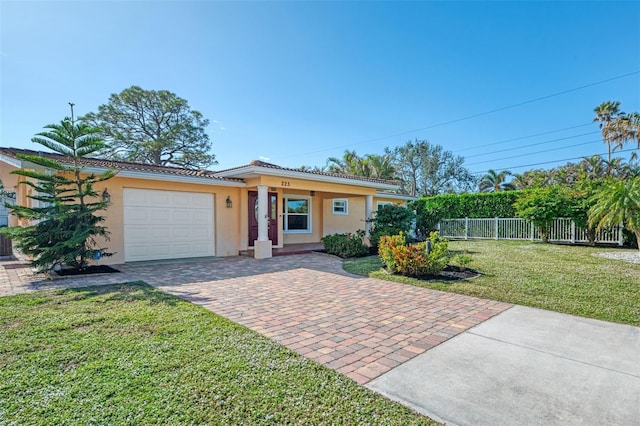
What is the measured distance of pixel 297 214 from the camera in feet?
52.4

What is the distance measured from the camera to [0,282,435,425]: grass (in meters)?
2.43

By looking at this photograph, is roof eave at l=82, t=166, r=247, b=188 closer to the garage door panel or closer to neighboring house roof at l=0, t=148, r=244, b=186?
neighboring house roof at l=0, t=148, r=244, b=186

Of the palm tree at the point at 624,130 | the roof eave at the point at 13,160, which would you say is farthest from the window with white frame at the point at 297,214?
the palm tree at the point at 624,130

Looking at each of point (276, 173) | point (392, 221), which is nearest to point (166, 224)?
point (276, 173)

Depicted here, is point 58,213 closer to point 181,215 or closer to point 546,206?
point 181,215

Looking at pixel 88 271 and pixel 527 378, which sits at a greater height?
pixel 88 271

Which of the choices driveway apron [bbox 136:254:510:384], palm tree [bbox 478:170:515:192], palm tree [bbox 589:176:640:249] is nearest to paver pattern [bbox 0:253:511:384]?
driveway apron [bbox 136:254:510:384]

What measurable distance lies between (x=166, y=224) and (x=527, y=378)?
10528 millimetres

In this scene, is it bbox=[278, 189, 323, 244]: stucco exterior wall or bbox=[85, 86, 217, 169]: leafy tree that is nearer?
bbox=[278, 189, 323, 244]: stucco exterior wall

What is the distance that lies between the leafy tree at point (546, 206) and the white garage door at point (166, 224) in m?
13.6

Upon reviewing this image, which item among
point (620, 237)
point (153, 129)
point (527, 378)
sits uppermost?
point (153, 129)

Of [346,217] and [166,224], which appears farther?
[346,217]

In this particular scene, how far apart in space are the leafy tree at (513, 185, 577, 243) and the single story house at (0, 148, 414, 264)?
662 centimetres

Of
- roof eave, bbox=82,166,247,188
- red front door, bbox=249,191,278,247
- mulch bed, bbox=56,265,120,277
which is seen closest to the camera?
mulch bed, bbox=56,265,120,277
